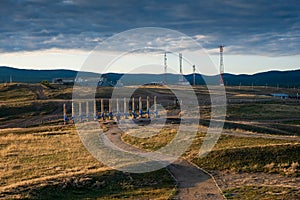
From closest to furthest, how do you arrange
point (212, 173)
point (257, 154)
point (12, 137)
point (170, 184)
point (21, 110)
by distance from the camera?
1. point (170, 184)
2. point (212, 173)
3. point (257, 154)
4. point (12, 137)
5. point (21, 110)

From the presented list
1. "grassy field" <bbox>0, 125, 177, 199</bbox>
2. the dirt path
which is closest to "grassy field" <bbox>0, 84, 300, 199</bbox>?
"grassy field" <bbox>0, 125, 177, 199</bbox>

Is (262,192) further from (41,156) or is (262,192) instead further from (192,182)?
(41,156)

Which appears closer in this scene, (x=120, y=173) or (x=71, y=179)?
(x=71, y=179)

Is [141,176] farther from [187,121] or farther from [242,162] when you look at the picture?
[187,121]

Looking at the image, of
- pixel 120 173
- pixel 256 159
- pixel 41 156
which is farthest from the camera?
pixel 41 156

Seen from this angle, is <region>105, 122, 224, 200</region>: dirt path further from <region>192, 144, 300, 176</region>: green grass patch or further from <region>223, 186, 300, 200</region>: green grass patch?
<region>192, 144, 300, 176</region>: green grass patch

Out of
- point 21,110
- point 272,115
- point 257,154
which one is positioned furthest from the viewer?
point 21,110

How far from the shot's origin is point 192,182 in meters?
26.8

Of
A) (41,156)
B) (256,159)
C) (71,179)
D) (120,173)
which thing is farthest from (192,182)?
(41,156)

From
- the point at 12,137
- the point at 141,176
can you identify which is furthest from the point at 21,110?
the point at 141,176

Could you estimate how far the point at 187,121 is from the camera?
51469mm

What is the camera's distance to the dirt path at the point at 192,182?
24328 mm

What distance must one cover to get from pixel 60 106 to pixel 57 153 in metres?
54.8

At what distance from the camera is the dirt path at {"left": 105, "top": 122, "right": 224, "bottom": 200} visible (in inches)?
958
